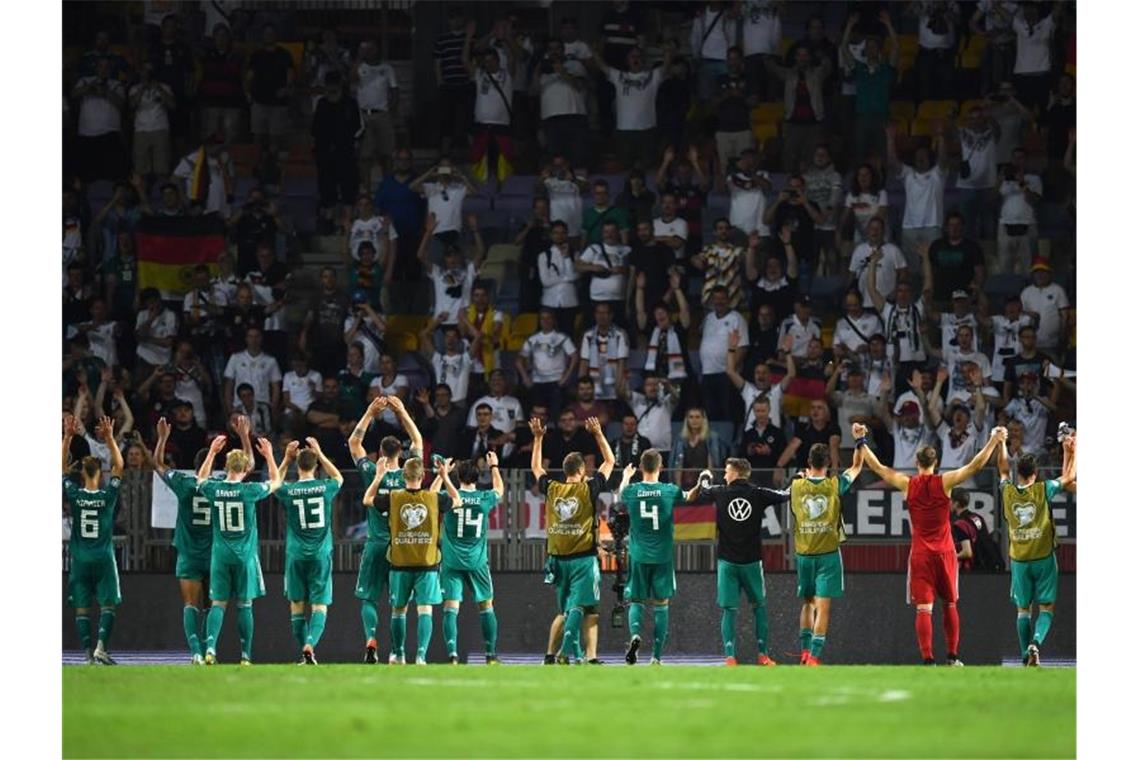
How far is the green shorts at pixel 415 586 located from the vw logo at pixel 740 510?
7.57ft

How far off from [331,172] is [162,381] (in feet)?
11.4

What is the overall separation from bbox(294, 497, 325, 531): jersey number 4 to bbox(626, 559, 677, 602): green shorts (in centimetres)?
242

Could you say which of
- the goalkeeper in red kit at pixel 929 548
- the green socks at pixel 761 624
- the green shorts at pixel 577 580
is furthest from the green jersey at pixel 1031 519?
the green shorts at pixel 577 580

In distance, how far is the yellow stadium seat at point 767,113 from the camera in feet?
71.7

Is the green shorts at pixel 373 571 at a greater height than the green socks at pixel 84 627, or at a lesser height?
greater

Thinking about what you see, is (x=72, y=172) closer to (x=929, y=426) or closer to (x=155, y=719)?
(x=929, y=426)

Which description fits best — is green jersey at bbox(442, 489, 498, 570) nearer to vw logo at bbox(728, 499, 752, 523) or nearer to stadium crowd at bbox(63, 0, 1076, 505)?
vw logo at bbox(728, 499, 752, 523)

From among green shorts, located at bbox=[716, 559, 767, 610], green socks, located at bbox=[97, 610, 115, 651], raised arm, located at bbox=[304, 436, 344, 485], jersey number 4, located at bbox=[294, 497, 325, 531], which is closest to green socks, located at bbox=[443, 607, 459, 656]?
jersey number 4, located at bbox=[294, 497, 325, 531]

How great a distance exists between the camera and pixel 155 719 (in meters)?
11.7

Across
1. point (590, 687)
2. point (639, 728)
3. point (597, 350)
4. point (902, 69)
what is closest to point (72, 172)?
point (597, 350)

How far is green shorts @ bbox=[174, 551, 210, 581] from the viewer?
1571 centimetres

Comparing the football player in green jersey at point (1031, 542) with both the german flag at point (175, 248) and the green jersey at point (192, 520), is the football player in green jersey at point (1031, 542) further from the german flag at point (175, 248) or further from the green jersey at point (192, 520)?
the german flag at point (175, 248)

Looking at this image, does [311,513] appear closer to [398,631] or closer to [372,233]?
[398,631]

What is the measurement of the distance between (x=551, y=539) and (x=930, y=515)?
291 centimetres
